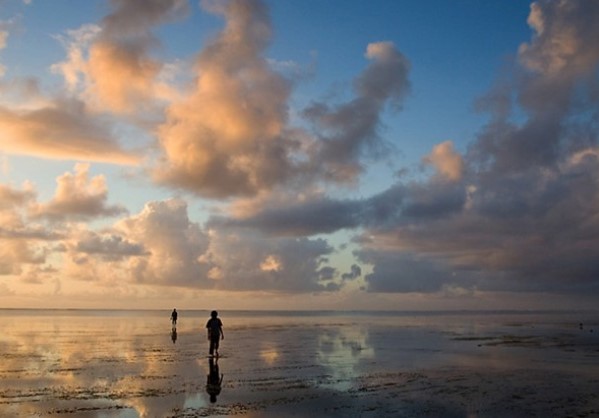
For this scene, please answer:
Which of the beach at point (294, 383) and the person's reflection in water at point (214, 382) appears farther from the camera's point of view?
the person's reflection in water at point (214, 382)

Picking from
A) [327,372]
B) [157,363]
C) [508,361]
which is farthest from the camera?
[508,361]

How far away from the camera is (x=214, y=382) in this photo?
2417 centimetres

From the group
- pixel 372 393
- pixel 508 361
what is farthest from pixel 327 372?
pixel 508 361

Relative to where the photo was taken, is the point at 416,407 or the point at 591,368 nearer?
the point at 416,407

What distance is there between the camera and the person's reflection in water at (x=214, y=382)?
21.4 metres

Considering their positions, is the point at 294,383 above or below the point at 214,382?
below

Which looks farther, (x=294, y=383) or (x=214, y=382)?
(x=294, y=383)

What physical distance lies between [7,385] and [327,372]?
48.8ft

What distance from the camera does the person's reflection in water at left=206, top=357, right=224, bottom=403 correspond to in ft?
70.2

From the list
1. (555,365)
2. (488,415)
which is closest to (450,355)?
(555,365)

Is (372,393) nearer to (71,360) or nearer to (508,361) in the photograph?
(508,361)

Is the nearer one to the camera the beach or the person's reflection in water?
the beach

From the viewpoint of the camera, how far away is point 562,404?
20250 mm

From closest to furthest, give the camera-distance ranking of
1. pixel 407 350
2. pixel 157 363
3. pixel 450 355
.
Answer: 1. pixel 157 363
2. pixel 450 355
3. pixel 407 350
